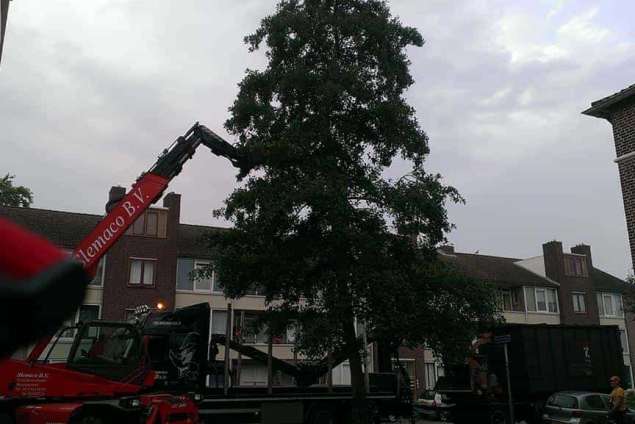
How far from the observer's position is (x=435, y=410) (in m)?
22.7

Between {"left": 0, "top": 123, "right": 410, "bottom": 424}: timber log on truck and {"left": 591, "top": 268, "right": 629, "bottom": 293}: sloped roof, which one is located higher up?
{"left": 591, "top": 268, "right": 629, "bottom": 293}: sloped roof

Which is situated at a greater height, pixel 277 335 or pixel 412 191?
pixel 412 191

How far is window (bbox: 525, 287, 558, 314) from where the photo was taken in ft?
166

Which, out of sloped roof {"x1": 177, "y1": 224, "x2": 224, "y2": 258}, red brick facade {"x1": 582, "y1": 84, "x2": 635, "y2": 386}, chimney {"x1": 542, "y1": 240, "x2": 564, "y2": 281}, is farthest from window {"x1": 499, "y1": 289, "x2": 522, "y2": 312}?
red brick facade {"x1": 582, "y1": 84, "x2": 635, "y2": 386}

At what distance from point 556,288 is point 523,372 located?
3387 cm

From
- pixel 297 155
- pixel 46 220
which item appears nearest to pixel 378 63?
pixel 297 155

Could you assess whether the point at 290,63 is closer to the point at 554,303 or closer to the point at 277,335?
the point at 277,335

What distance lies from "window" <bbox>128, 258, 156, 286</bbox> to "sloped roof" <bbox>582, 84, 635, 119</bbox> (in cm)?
2633

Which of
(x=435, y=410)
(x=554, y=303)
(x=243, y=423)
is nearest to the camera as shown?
(x=243, y=423)

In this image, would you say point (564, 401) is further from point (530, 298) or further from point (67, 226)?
point (530, 298)

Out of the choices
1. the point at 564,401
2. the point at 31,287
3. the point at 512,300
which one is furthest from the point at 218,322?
the point at 31,287

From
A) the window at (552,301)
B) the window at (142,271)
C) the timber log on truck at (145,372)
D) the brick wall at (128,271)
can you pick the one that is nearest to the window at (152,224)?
the brick wall at (128,271)

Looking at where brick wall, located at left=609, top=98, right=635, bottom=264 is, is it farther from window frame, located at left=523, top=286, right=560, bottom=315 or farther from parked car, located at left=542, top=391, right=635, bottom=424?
window frame, located at left=523, top=286, right=560, bottom=315

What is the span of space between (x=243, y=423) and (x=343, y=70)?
9.66m
